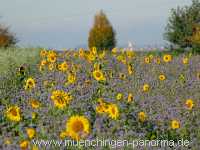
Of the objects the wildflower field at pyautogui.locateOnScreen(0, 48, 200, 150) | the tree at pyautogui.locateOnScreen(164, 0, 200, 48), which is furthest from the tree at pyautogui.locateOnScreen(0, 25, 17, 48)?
the wildflower field at pyautogui.locateOnScreen(0, 48, 200, 150)

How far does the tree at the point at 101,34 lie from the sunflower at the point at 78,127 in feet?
103

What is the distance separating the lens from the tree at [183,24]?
33.1 meters

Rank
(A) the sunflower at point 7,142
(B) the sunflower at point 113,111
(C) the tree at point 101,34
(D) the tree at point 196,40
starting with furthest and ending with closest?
(C) the tree at point 101,34 → (D) the tree at point 196,40 → (B) the sunflower at point 113,111 → (A) the sunflower at point 7,142

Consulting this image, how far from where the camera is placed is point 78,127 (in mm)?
5266

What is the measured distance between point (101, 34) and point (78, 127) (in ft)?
104

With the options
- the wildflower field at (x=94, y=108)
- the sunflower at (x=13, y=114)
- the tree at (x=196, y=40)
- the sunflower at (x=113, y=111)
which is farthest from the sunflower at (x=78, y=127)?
the tree at (x=196, y=40)

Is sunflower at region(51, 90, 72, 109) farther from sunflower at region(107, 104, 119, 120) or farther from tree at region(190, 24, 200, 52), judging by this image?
tree at region(190, 24, 200, 52)

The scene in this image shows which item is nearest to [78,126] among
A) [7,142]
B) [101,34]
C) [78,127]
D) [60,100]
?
[78,127]

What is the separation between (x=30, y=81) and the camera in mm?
8219

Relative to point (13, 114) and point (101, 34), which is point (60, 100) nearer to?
point (13, 114)

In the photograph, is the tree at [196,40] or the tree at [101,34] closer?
the tree at [196,40]

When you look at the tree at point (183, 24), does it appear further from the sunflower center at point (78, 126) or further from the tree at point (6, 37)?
the sunflower center at point (78, 126)

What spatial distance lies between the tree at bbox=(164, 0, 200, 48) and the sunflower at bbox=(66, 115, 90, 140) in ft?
90.2

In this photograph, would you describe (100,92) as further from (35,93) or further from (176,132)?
(176,132)
